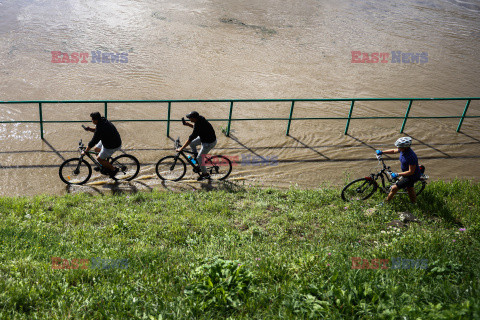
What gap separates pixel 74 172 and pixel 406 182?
6946 mm

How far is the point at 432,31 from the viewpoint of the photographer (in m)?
25.5

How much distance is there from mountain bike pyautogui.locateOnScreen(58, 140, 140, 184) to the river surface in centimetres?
31

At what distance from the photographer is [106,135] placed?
8.28 meters

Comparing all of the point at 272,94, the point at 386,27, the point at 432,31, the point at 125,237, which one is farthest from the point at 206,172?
the point at 432,31

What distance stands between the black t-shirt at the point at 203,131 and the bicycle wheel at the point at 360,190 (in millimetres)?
3050

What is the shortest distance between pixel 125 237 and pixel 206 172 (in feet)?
10.9

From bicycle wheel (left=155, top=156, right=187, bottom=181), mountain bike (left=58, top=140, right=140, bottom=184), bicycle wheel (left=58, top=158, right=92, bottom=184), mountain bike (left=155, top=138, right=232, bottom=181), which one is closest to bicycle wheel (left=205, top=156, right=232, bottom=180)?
mountain bike (left=155, top=138, right=232, bottom=181)

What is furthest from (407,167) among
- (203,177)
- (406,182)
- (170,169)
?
(170,169)

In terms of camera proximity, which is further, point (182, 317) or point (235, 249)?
point (235, 249)

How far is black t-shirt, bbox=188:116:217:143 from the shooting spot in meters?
8.41

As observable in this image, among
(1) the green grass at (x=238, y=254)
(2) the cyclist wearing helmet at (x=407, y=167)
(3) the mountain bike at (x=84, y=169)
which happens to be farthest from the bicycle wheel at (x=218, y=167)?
(2) the cyclist wearing helmet at (x=407, y=167)

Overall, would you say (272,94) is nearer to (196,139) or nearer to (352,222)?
(196,139)

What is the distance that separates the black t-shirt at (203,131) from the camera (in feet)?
27.6

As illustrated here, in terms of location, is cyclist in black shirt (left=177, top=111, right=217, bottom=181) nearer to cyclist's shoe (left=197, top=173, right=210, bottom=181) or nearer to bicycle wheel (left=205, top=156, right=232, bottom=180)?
cyclist's shoe (left=197, top=173, right=210, bottom=181)
